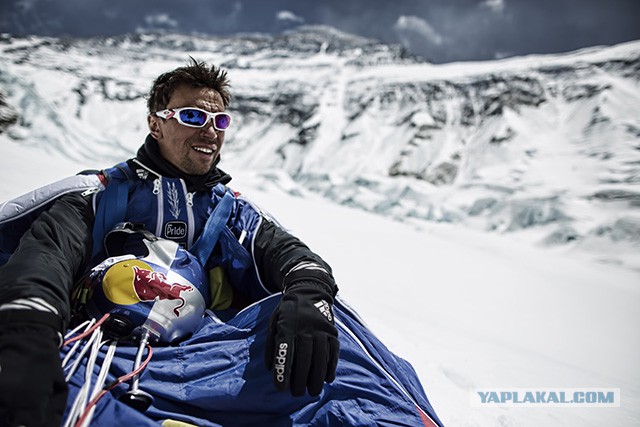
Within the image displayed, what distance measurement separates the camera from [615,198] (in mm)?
11641

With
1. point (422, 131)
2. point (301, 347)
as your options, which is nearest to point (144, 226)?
point (301, 347)

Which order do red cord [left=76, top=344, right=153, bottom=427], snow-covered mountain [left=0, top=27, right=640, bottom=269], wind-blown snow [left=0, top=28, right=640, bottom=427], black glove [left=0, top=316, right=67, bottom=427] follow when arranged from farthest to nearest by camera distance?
snow-covered mountain [left=0, top=27, right=640, bottom=269] < wind-blown snow [left=0, top=28, right=640, bottom=427] < red cord [left=76, top=344, right=153, bottom=427] < black glove [left=0, top=316, right=67, bottom=427]

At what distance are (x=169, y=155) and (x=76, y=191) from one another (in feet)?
0.98

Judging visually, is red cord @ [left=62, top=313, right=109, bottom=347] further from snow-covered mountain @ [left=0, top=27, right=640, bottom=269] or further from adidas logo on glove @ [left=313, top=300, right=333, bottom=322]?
snow-covered mountain @ [left=0, top=27, right=640, bottom=269]

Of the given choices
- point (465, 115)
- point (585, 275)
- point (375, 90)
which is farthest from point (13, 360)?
point (375, 90)

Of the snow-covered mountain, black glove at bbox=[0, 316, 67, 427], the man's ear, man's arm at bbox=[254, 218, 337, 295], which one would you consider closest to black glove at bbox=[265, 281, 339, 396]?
man's arm at bbox=[254, 218, 337, 295]

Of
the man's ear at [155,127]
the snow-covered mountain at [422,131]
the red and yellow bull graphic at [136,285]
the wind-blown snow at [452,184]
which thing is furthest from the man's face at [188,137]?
the snow-covered mountain at [422,131]

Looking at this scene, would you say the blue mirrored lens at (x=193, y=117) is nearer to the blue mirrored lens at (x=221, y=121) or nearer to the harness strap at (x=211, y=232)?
the blue mirrored lens at (x=221, y=121)

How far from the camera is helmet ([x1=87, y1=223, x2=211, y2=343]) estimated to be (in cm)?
100

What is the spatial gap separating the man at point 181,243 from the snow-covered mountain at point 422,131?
20.2 ft

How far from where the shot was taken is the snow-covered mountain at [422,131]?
32.0 ft

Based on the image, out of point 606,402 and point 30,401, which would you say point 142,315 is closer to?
point 30,401

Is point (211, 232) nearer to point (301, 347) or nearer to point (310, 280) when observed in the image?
point (310, 280)

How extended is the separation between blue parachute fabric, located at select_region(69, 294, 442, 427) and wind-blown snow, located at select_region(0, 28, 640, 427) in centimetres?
53
